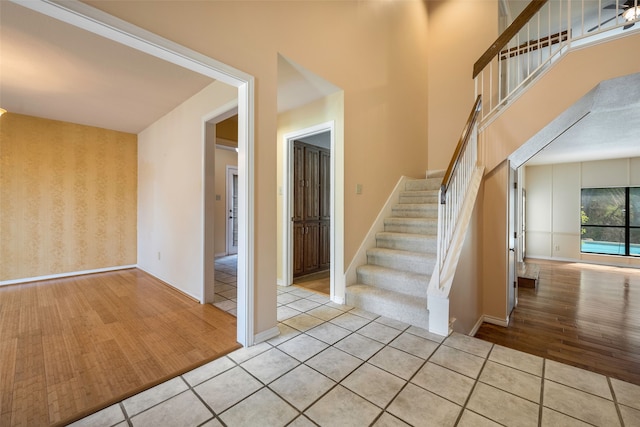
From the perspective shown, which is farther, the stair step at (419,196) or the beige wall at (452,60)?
the beige wall at (452,60)

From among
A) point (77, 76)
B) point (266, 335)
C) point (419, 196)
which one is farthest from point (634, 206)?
point (77, 76)

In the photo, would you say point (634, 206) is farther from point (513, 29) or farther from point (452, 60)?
point (513, 29)

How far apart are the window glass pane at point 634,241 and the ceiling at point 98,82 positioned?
3515 millimetres

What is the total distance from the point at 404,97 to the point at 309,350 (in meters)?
3.76

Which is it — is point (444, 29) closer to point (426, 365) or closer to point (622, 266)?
point (426, 365)

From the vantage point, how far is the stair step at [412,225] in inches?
129

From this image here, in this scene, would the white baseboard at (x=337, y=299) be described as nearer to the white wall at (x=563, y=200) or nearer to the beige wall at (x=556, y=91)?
the beige wall at (x=556, y=91)

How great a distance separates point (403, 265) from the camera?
306 centimetres

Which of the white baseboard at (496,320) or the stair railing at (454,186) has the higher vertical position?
the stair railing at (454,186)

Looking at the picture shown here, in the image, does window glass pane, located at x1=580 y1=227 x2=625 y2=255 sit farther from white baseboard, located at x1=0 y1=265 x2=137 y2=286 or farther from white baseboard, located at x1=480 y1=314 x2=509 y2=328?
white baseboard, located at x1=0 y1=265 x2=137 y2=286

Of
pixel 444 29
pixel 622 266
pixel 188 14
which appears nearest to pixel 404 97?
pixel 444 29

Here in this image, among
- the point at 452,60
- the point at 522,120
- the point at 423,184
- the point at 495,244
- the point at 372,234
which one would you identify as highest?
the point at 452,60

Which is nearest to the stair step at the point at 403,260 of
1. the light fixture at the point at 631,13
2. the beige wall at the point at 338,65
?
the beige wall at the point at 338,65

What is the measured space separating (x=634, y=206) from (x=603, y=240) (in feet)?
3.27
